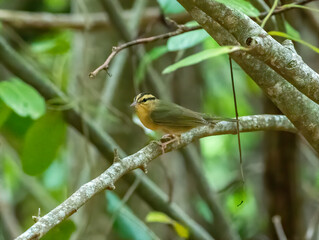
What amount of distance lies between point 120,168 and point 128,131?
215 centimetres

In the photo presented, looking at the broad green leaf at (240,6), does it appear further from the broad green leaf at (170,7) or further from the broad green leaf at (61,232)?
the broad green leaf at (61,232)

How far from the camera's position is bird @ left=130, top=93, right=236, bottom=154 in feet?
7.62

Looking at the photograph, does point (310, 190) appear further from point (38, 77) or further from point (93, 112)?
point (38, 77)

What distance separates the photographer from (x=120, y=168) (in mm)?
1536

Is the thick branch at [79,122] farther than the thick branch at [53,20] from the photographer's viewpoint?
No

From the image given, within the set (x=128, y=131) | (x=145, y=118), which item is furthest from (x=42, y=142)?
(x=128, y=131)

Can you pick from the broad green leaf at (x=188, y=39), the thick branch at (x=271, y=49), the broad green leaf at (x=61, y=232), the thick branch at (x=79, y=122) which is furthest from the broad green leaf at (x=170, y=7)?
the thick branch at (x=271, y=49)

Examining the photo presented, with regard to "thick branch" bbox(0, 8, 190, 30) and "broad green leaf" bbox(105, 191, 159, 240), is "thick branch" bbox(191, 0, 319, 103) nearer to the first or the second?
"broad green leaf" bbox(105, 191, 159, 240)

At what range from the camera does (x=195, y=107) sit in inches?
159

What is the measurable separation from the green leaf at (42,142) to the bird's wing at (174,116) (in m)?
0.45

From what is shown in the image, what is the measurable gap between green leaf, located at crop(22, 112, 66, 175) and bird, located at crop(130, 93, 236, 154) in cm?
39

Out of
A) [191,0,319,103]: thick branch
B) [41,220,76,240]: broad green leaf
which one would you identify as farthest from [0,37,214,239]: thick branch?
[191,0,319,103]: thick branch

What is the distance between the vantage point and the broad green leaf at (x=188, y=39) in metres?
2.05

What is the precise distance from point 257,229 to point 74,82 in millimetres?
1602
